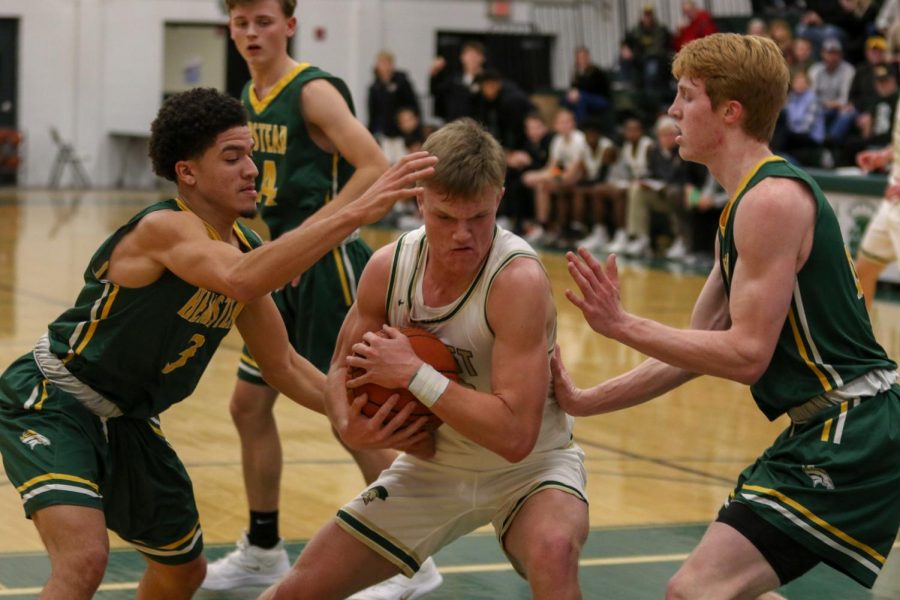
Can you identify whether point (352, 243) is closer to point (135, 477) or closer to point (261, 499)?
point (261, 499)

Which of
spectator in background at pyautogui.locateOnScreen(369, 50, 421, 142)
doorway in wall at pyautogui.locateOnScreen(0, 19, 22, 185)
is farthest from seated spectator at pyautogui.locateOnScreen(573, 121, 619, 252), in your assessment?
doorway in wall at pyautogui.locateOnScreen(0, 19, 22, 185)

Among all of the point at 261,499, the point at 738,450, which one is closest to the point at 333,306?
the point at 261,499

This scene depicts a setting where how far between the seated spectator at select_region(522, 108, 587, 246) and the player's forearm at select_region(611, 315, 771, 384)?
13.9m

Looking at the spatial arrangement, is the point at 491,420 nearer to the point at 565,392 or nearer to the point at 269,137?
the point at 565,392

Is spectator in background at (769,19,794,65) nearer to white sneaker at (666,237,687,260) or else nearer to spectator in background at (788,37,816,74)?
spectator in background at (788,37,816,74)

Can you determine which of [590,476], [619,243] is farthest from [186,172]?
[619,243]

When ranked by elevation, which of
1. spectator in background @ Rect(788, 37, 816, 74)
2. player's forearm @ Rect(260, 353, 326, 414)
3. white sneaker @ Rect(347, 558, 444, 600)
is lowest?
white sneaker @ Rect(347, 558, 444, 600)

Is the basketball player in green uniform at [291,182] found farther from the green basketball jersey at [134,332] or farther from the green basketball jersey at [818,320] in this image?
the green basketball jersey at [818,320]

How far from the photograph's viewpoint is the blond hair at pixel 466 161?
3.68 meters

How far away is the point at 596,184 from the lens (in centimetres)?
1745

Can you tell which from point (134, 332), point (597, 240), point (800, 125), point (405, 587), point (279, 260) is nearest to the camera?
point (279, 260)

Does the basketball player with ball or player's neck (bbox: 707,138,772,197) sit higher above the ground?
player's neck (bbox: 707,138,772,197)

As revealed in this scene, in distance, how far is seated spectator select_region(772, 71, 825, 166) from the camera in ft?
51.7

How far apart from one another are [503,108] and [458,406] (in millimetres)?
14801
